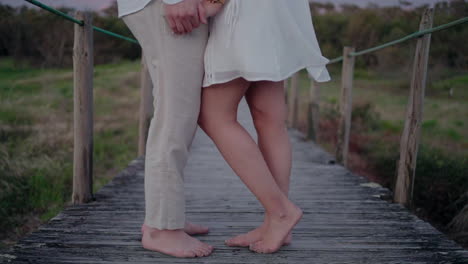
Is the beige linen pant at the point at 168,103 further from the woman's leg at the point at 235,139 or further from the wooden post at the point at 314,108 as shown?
the wooden post at the point at 314,108

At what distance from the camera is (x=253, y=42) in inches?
39.3

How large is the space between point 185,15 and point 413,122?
1097 mm

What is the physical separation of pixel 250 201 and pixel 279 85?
28.7 inches

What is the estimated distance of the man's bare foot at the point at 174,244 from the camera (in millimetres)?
1134

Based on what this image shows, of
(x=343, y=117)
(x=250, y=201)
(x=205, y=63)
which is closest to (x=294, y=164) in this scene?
(x=343, y=117)

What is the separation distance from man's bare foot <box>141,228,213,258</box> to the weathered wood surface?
0.02 metres

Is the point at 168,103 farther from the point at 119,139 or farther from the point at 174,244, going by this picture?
the point at 119,139

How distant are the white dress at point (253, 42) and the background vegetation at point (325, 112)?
133cm

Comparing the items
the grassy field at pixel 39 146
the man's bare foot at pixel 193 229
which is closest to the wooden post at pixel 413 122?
the man's bare foot at pixel 193 229

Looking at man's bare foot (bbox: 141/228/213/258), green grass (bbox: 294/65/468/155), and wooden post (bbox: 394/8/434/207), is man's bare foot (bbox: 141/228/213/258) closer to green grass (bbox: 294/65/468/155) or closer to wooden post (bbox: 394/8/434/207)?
wooden post (bbox: 394/8/434/207)

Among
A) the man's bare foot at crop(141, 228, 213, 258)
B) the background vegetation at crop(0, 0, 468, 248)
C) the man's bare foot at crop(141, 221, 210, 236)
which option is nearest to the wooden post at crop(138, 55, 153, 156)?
the background vegetation at crop(0, 0, 468, 248)

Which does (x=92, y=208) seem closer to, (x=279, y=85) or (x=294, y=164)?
(x=279, y=85)

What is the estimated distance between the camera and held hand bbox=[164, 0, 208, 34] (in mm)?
1001

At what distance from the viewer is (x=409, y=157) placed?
5.55ft
